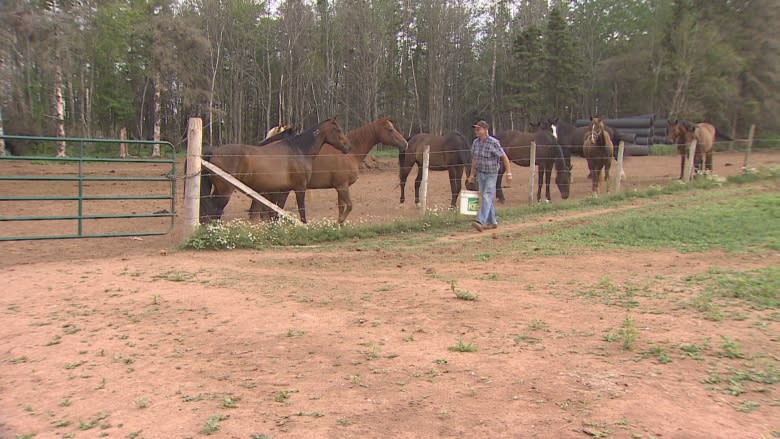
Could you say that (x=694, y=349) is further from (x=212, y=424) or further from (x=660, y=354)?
(x=212, y=424)

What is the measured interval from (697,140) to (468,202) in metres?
10.3

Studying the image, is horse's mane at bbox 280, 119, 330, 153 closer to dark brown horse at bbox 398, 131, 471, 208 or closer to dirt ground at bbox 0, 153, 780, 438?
dirt ground at bbox 0, 153, 780, 438

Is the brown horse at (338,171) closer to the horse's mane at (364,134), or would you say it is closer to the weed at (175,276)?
the horse's mane at (364,134)

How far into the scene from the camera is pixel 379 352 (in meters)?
3.86

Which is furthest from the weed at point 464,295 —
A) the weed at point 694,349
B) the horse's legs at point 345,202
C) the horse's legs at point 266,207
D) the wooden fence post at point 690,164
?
the wooden fence post at point 690,164

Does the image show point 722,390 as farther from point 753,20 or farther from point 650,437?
point 753,20

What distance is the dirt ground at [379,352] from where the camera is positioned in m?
2.94

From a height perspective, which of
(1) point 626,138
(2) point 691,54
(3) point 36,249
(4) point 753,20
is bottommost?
(3) point 36,249

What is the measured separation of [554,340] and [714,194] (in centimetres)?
1131

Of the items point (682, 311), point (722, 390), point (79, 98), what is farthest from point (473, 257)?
point (79, 98)

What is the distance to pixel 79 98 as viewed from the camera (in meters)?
31.9

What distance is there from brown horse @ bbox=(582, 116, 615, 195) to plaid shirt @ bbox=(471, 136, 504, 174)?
6.03m

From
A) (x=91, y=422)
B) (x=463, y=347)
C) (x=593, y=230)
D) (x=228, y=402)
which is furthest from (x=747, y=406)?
(x=593, y=230)

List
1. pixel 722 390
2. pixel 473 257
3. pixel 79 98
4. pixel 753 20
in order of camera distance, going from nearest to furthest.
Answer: pixel 722 390 → pixel 473 257 → pixel 753 20 → pixel 79 98
